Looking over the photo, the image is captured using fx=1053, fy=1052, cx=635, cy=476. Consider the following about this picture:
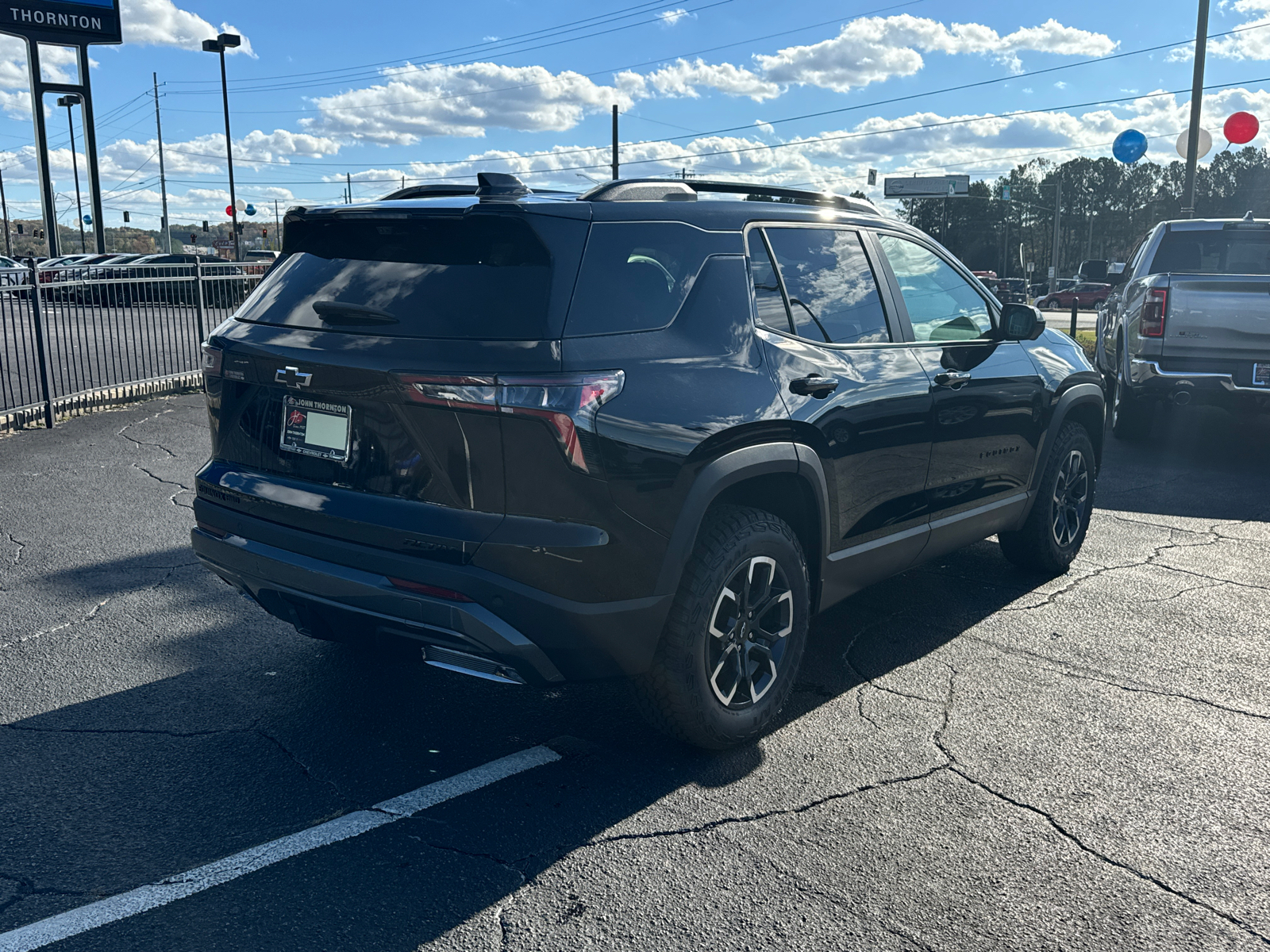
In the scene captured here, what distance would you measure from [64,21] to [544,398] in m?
17.4

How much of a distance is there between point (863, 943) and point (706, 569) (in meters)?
1.16

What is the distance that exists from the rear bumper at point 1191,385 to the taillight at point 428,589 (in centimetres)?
752

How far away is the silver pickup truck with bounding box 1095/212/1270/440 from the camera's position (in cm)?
824

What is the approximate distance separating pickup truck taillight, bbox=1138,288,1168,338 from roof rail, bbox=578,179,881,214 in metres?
5.05

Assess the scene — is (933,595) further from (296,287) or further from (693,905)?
(296,287)

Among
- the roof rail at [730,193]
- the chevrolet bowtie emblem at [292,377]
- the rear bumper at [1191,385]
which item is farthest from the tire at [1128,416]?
the chevrolet bowtie emblem at [292,377]

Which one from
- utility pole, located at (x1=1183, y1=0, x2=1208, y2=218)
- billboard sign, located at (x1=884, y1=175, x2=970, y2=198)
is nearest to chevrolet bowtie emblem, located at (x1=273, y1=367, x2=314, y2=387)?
utility pole, located at (x1=1183, y1=0, x2=1208, y2=218)

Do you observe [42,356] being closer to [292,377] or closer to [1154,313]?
[292,377]

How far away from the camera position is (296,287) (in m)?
3.49

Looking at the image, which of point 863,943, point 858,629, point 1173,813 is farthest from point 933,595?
point 863,943

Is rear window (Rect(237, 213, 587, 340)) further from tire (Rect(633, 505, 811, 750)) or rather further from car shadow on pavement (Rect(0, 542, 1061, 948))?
car shadow on pavement (Rect(0, 542, 1061, 948))

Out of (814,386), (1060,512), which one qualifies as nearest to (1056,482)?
(1060,512)

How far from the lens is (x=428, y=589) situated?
9.81 feet

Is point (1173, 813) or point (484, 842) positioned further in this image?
point (1173, 813)
